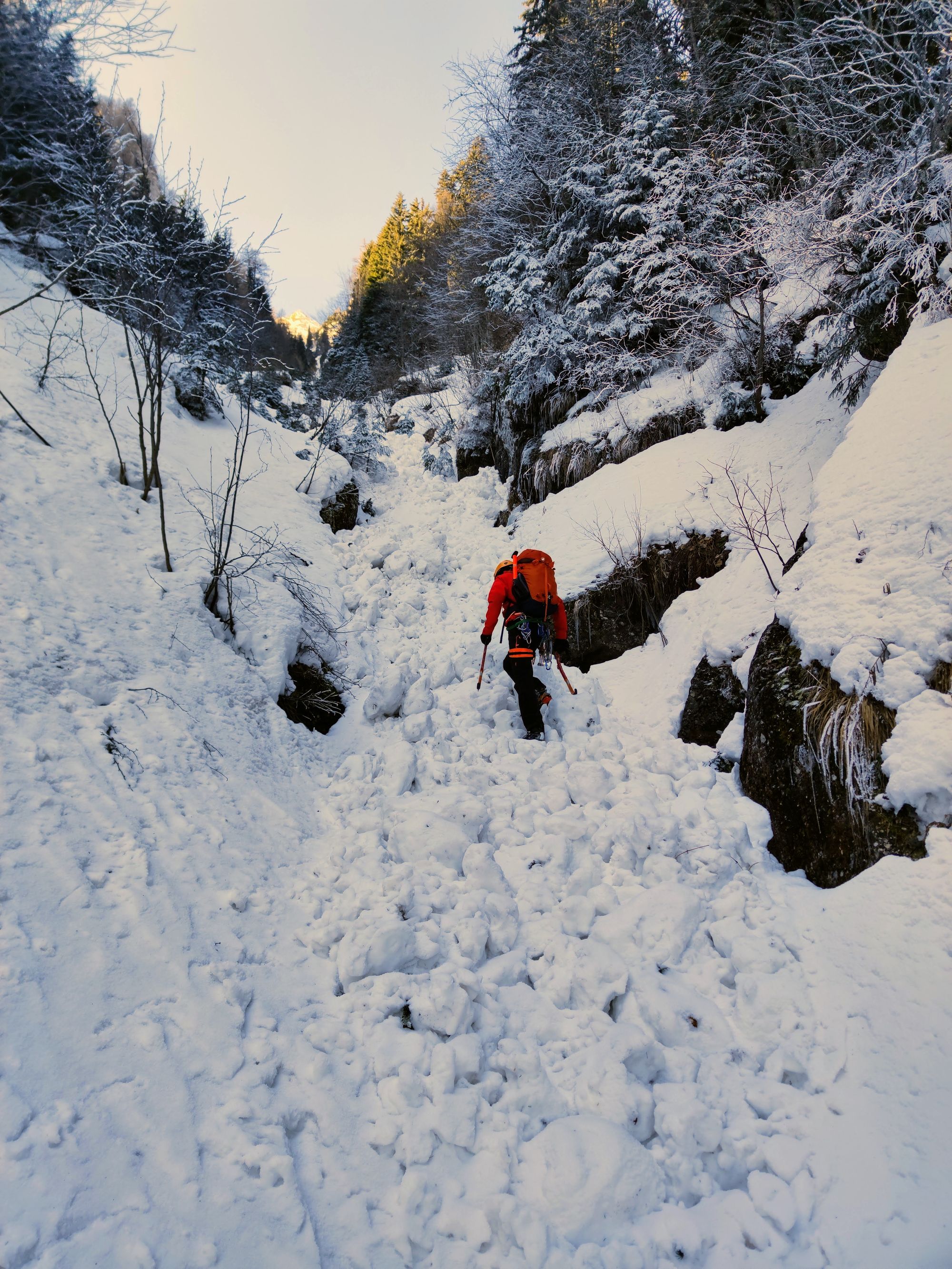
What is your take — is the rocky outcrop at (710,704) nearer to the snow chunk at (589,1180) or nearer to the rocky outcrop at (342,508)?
the snow chunk at (589,1180)

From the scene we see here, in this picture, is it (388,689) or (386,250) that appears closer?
(388,689)

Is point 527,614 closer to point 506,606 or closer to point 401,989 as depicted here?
point 506,606

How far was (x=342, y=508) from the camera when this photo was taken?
34.2 feet

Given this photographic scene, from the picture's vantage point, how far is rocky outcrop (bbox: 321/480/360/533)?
1009cm

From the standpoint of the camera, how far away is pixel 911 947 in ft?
8.02

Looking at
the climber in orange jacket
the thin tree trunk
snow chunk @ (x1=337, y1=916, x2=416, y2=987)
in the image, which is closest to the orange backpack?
the climber in orange jacket

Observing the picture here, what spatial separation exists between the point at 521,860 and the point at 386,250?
138 ft

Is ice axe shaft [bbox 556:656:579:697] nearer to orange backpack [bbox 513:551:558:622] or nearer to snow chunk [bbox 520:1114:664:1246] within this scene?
orange backpack [bbox 513:551:558:622]

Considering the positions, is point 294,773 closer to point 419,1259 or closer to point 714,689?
point 419,1259

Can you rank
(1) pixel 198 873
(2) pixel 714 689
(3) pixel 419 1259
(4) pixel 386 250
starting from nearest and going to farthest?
(3) pixel 419 1259 → (1) pixel 198 873 → (2) pixel 714 689 → (4) pixel 386 250

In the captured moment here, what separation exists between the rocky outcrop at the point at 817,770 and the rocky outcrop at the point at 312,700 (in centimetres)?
381

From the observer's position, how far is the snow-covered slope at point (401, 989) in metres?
1.84

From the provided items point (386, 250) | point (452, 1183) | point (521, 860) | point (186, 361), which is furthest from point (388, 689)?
point (386, 250)

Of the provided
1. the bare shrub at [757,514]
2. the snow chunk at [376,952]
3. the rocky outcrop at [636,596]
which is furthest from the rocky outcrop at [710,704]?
the snow chunk at [376,952]
